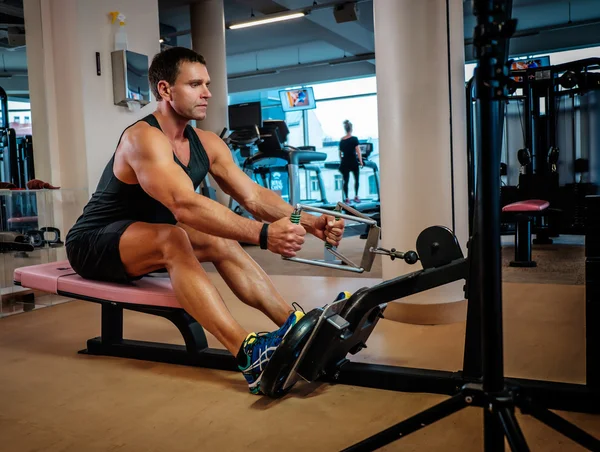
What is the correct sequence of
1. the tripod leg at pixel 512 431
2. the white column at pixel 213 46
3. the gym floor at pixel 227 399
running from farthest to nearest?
the white column at pixel 213 46 → the gym floor at pixel 227 399 → the tripod leg at pixel 512 431

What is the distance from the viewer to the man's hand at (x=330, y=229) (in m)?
1.69

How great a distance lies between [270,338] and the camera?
1.66 m

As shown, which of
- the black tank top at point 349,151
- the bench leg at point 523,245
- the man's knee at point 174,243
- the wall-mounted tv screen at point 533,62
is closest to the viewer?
the man's knee at point 174,243

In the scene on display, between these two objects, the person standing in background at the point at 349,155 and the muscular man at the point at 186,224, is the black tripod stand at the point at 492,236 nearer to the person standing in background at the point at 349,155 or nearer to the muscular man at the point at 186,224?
the muscular man at the point at 186,224

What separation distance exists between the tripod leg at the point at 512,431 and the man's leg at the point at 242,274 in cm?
107

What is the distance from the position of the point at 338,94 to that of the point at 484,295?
12038 mm

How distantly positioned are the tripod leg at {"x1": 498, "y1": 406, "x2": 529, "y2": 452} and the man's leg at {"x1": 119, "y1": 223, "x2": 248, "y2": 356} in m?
0.95

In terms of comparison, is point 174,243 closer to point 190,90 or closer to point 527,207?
point 190,90

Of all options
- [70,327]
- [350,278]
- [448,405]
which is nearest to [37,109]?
[70,327]

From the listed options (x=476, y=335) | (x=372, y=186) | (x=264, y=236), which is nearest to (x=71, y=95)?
(x=264, y=236)

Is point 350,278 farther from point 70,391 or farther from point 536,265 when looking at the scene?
point 70,391

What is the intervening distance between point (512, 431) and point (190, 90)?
149cm

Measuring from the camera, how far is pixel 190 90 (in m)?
1.93

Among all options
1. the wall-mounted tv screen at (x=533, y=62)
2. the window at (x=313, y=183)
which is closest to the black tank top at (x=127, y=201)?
the wall-mounted tv screen at (x=533, y=62)
